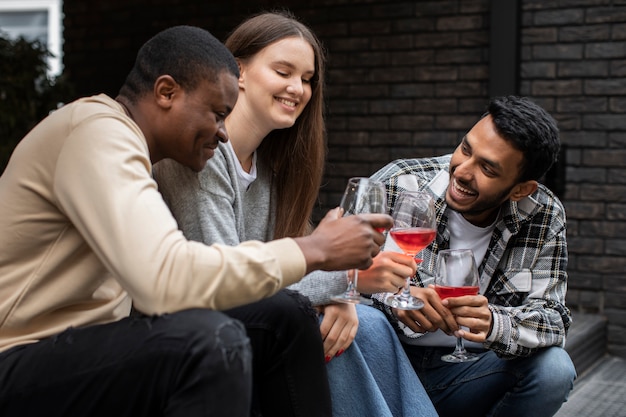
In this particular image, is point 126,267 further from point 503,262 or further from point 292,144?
point 503,262

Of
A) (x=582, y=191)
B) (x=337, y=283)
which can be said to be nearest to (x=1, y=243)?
(x=337, y=283)

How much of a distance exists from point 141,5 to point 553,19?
10.1 feet

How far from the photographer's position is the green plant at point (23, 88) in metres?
6.25

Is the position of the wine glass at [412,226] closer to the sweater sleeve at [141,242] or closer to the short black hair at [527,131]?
the short black hair at [527,131]

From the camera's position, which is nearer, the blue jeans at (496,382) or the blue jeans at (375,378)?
the blue jeans at (375,378)

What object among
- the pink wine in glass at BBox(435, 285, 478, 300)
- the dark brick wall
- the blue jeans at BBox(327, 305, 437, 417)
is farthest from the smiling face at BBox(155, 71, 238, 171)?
the dark brick wall

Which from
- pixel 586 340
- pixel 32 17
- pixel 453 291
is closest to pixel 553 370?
pixel 453 291

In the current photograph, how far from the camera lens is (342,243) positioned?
199 centimetres

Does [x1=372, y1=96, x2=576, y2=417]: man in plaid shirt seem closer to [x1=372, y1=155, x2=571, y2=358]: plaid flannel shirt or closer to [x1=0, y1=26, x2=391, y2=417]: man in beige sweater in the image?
[x1=372, y1=155, x2=571, y2=358]: plaid flannel shirt

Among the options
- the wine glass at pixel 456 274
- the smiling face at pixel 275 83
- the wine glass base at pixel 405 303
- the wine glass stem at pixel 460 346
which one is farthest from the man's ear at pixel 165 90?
the wine glass stem at pixel 460 346

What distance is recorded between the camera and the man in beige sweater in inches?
68.9

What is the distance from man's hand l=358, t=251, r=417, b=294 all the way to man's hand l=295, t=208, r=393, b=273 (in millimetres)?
307

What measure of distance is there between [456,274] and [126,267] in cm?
118

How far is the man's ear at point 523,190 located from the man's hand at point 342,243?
1.00 meters
